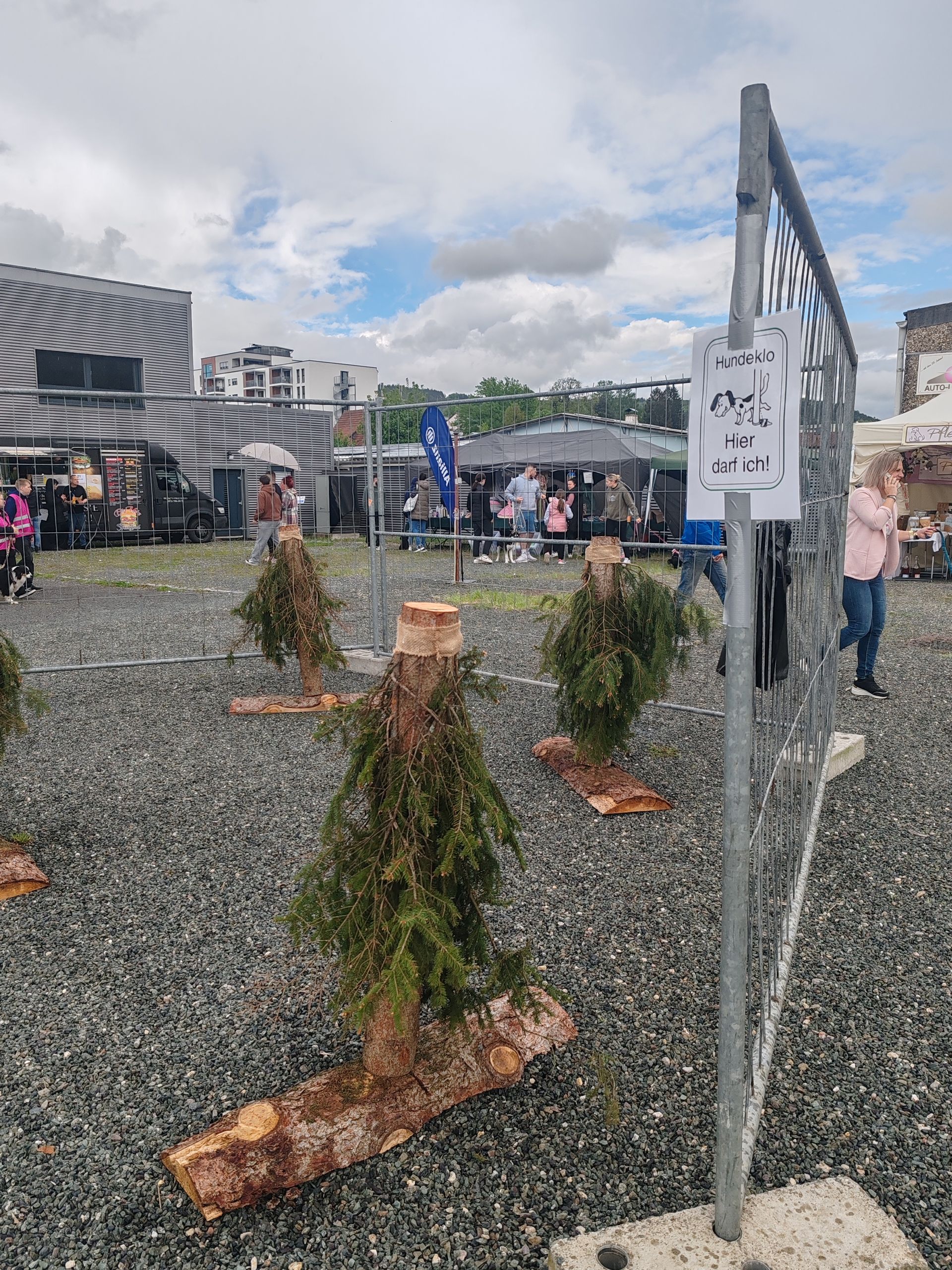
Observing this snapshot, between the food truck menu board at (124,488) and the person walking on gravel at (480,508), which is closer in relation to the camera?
the person walking on gravel at (480,508)

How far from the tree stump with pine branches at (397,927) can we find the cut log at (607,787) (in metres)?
2.34

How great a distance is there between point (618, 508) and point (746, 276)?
396 centimetres

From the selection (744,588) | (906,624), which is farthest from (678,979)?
(906,624)

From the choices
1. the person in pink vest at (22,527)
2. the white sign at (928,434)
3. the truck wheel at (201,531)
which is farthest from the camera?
the white sign at (928,434)

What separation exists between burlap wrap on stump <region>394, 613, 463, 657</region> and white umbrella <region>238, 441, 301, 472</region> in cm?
668

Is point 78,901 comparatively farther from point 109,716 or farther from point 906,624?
point 906,624

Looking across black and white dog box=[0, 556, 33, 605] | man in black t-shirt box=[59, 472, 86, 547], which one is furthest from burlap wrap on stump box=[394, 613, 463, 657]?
black and white dog box=[0, 556, 33, 605]

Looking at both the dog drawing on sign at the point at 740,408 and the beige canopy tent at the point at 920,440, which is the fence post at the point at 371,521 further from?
the beige canopy tent at the point at 920,440

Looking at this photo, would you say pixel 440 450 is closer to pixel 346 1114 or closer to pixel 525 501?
pixel 525 501

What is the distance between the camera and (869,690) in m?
7.48

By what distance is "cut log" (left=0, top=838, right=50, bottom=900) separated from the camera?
3.77 metres

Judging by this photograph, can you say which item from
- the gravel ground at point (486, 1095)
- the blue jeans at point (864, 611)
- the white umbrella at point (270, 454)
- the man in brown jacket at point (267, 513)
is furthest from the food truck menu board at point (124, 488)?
the blue jeans at point (864, 611)

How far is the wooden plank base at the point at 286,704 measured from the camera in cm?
682

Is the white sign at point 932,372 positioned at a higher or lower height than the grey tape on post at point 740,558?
higher
